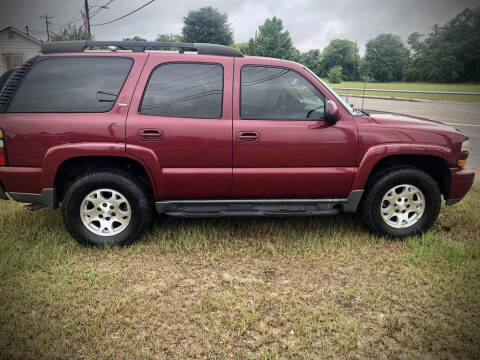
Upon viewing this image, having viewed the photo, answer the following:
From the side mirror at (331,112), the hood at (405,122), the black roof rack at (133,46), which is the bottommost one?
the hood at (405,122)

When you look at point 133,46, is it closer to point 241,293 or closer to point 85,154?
point 85,154

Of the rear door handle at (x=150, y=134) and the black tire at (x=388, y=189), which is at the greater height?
the rear door handle at (x=150, y=134)

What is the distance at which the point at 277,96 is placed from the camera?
11.1 ft

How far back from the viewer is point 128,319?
2.42m

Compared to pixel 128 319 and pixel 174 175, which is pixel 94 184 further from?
pixel 128 319

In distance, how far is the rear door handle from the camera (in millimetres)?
3141

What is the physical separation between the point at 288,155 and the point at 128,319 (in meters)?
1.93

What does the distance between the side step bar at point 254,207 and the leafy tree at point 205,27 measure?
196 ft

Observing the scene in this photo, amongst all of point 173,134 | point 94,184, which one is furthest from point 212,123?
point 94,184

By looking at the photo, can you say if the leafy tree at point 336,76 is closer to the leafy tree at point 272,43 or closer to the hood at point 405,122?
the hood at point 405,122

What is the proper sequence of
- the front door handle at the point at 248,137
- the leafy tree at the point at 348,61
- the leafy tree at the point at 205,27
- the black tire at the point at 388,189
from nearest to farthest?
1. the front door handle at the point at 248,137
2. the black tire at the point at 388,189
3. the leafy tree at the point at 348,61
4. the leafy tree at the point at 205,27

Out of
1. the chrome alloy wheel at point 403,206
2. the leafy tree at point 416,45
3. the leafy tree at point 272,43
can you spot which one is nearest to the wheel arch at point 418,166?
the chrome alloy wheel at point 403,206

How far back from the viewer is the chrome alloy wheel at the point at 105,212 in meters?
3.31

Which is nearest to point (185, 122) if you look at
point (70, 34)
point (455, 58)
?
point (455, 58)
